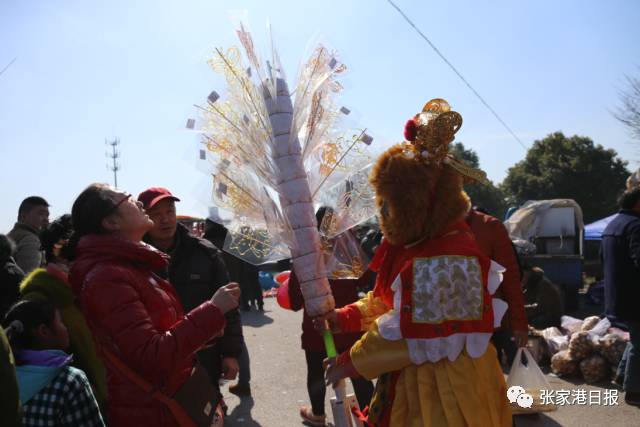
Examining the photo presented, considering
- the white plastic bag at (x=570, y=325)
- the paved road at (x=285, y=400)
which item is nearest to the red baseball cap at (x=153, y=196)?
the paved road at (x=285, y=400)

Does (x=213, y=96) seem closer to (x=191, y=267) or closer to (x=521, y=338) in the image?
(x=191, y=267)

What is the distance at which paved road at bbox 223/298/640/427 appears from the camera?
172 inches

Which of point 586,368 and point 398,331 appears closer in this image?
point 398,331

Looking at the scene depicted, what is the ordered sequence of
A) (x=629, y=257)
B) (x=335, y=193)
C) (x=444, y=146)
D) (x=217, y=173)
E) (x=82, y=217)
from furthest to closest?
(x=629, y=257) → (x=335, y=193) → (x=217, y=173) → (x=444, y=146) → (x=82, y=217)

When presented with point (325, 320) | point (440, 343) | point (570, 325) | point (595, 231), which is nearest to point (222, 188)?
point (325, 320)

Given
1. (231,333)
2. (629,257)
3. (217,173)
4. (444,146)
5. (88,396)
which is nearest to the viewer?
(88,396)

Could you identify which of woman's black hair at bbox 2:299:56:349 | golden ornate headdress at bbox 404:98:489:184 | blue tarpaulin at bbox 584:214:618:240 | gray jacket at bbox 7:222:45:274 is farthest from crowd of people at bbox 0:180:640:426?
blue tarpaulin at bbox 584:214:618:240

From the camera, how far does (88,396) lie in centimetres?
184

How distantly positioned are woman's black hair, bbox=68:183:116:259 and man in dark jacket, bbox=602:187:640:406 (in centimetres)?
413

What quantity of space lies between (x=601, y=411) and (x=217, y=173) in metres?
4.01

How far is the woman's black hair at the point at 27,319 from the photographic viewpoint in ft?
6.11

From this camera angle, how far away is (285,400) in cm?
528

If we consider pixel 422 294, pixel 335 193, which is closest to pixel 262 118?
pixel 335 193

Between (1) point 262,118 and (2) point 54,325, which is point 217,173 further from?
(2) point 54,325
